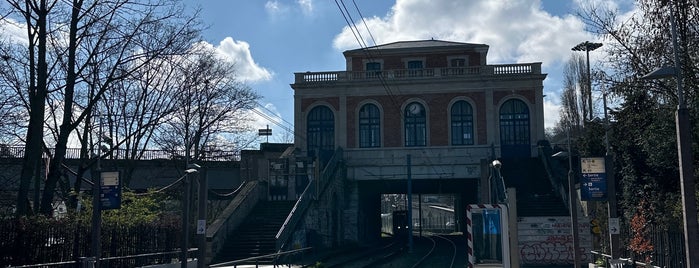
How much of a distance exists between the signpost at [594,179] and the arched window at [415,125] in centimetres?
2924

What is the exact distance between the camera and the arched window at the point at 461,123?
47844 mm

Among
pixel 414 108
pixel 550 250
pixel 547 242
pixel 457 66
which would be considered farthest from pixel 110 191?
pixel 457 66

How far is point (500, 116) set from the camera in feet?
157

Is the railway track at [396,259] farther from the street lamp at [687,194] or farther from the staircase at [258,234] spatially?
the street lamp at [687,194]

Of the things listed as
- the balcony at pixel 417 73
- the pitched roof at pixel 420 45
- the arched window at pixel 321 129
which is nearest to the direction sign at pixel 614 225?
the balcony at pixel 417 73

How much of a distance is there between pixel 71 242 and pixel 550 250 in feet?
69.2

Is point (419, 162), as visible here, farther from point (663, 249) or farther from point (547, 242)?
point (663, 249)

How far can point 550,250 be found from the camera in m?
31.4

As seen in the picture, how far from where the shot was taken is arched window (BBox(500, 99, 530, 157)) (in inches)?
1854

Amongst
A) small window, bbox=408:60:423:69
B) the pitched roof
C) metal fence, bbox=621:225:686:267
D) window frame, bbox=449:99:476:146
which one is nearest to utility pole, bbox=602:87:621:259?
metal fence, bbox=621:225:686:267

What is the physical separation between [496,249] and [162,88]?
1061 inches

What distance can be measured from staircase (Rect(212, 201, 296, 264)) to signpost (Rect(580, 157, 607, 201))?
14.0 m

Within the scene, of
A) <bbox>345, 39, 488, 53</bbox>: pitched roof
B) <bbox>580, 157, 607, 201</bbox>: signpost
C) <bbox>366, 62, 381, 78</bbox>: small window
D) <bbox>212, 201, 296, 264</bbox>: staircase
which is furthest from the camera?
<bbox>345, 39, 488, 53</bbox>: pitched roof

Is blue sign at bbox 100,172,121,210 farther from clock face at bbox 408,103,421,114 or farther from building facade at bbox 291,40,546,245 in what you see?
clock face at bbox 408,103,421,114
